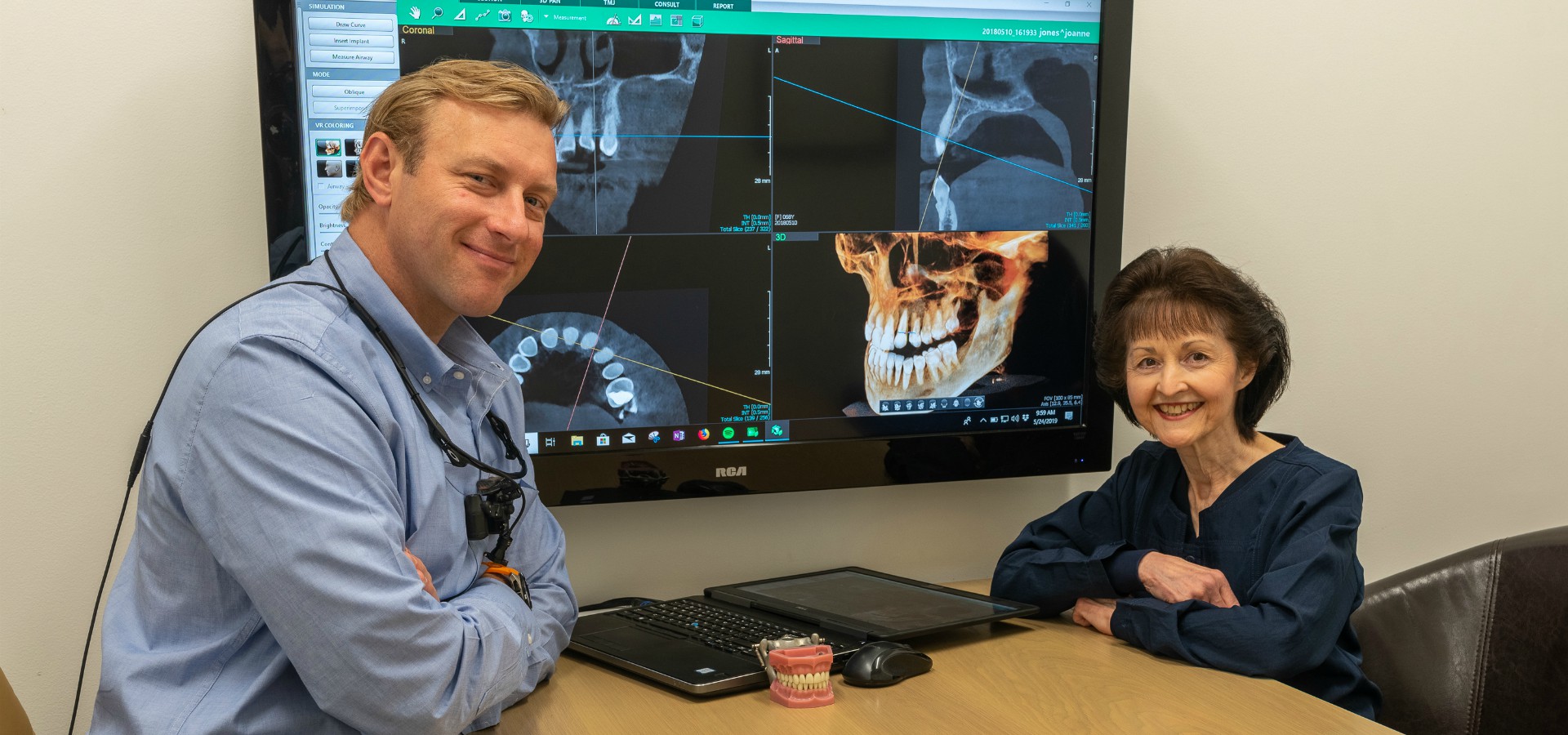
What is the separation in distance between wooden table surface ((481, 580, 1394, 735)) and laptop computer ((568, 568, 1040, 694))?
28 millimetres

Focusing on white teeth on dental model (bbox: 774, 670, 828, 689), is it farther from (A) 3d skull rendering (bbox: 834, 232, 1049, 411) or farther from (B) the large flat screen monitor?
(A) 3d skull rendering (bbox: 834, 232, 1049, 411)

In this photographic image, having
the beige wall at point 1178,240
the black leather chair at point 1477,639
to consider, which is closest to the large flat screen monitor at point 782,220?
the beige wall at point 1178,240

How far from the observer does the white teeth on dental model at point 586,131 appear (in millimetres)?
1933

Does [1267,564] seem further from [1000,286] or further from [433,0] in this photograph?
[433,0]

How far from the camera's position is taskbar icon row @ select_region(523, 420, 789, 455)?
1977mm

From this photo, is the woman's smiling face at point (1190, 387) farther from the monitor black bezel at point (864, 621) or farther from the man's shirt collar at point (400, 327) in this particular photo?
the man's shirt collar at point (400, 327)

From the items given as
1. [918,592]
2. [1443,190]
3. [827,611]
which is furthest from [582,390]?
[1443,190]

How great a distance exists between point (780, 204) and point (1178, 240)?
889mm

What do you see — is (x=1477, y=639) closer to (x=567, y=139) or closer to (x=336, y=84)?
(x=567, y=139)

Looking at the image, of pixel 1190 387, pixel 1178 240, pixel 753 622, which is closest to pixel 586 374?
pixel 753 622

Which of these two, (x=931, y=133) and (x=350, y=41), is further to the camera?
(x=931, y=133)

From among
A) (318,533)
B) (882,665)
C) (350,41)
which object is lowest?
(882,665)

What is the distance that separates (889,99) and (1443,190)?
1.33 metres

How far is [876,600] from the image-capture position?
199cm
